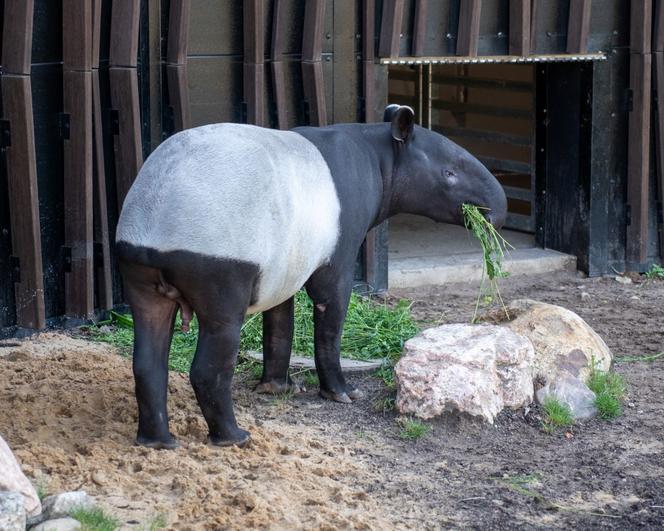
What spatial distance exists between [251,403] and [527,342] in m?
1.52

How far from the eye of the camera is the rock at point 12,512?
420cm

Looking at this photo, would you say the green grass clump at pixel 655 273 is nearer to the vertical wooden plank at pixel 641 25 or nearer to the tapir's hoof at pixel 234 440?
the vertical wooden plank at pixel 641 25

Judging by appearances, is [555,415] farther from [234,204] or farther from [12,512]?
[12,512]

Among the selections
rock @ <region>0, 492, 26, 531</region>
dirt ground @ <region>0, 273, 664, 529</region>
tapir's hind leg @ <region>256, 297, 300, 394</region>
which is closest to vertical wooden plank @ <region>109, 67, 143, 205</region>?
dirt ground @ <region>0, 273, 664, 529</region>

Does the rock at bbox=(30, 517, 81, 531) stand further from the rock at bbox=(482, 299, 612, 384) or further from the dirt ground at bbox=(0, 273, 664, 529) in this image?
the rock at bbox=(482, 299, 612, 384)

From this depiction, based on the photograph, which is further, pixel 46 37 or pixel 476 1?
pixel 476 1

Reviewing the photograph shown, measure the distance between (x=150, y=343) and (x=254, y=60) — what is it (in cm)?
348

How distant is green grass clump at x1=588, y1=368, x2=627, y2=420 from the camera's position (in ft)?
21.0

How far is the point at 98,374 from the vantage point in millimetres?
6684

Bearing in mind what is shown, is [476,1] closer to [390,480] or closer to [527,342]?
[527,342]

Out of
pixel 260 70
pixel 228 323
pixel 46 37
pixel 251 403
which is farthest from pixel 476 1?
pixel 228 323

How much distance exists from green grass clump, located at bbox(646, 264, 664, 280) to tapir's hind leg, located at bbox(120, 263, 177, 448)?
5782 mm

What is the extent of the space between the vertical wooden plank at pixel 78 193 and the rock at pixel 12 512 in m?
3.58

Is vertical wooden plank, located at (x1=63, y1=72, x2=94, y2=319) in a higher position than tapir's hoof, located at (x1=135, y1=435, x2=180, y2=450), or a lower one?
higher
